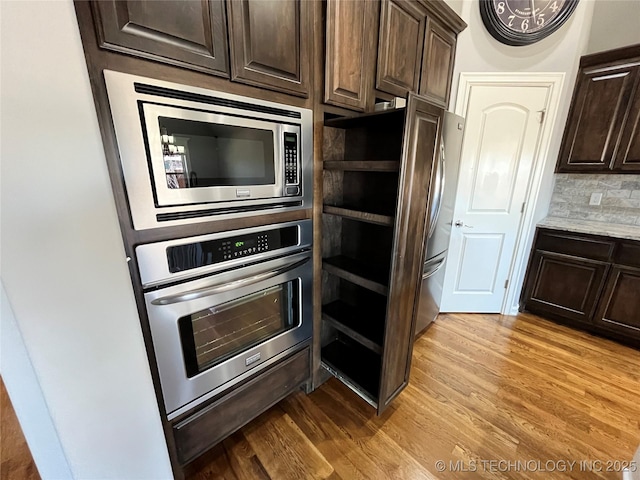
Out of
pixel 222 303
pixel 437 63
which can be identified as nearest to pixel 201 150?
pixel 222 303

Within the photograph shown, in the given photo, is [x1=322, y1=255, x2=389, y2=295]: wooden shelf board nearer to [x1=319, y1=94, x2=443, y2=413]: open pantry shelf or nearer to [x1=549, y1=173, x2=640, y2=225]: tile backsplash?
[x1=319, y1=94, x2=443, y2=413]: open pantry shelf

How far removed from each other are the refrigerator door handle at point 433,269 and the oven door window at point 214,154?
4.88 ft

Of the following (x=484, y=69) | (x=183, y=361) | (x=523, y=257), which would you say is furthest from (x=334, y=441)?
(x=484, y=69)

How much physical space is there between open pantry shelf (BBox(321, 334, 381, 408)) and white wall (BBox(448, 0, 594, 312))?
6.91 ft

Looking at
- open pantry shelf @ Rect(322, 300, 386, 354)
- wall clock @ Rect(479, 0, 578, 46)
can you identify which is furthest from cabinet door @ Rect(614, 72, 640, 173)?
open pantry shelf @ Rect(322, 300, 386, 354)

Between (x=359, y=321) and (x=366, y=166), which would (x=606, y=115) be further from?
(x=359, y=321)

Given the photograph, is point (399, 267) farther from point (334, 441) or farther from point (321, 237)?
point (334, 441)

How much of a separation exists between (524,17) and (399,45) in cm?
139

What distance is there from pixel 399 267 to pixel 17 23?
139 cm

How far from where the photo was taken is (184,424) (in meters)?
1.11

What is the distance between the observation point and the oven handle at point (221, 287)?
956 millimetres

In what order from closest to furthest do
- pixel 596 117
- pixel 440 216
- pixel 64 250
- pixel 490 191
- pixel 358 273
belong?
pixel 64 250, pixel 358 273, pixel 440 216, pixel 596 117, pixel 490 191

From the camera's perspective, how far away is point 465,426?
60.4 inches

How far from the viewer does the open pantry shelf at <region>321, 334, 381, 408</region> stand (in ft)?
5.05
